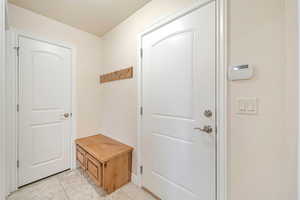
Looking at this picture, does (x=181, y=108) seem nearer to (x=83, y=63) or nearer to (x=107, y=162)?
(x=107, y=162)

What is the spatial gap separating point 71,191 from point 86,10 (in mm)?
2447

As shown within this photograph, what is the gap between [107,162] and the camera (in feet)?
5.24

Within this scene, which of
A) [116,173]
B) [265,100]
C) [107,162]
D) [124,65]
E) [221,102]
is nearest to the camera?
[265,100]

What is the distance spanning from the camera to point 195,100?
1228 mm

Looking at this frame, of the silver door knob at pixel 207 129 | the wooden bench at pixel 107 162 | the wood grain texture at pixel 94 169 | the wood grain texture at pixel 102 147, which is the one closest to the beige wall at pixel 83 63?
the wood grain texture at pixel 102 147

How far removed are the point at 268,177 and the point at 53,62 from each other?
2.81 m

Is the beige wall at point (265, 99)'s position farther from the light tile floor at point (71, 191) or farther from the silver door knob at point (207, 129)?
the light tile floor at point (71, 191)

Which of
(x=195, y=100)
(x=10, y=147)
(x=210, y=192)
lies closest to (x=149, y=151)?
(x=210, y=192)

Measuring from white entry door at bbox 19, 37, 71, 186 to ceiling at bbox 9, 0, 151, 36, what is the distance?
0.44 m

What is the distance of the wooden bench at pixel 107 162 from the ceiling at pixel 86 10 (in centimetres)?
196

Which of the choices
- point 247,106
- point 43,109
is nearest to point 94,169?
point 43,109

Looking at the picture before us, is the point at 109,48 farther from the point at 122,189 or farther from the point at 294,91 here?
the point at 294,91

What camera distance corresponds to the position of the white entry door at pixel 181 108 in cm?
114

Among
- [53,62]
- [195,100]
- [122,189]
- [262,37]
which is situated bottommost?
[122,189]
